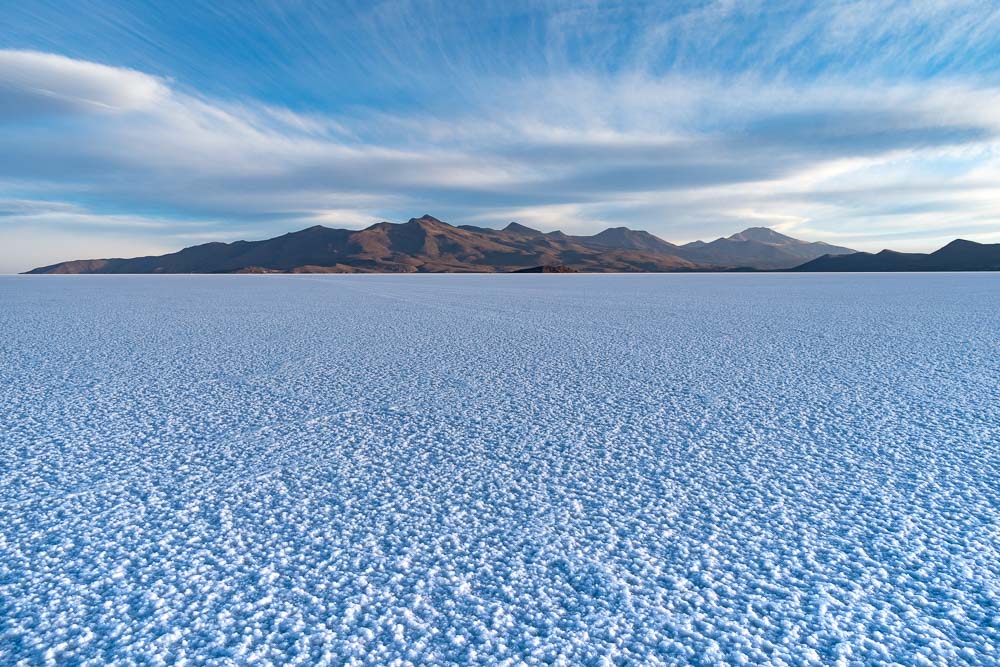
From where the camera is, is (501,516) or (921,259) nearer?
(501,516)

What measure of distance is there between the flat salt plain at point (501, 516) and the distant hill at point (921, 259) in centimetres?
10372

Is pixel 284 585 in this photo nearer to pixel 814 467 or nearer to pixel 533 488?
pixel 533 488

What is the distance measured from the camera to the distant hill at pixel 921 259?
9244cm

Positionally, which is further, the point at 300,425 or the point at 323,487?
the point at 300,425

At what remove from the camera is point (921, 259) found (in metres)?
101

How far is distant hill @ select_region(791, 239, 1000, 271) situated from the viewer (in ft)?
303

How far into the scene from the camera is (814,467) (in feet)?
10.0

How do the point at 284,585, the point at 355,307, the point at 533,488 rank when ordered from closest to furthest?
the point at 284,585
the point at 533,488
the point at 355,307

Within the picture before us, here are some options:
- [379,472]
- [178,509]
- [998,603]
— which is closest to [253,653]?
[178,509]

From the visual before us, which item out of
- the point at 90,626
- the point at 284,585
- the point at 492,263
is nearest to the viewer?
the point at 90,626

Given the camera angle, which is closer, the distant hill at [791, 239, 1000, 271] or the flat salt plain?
the flat salt plain

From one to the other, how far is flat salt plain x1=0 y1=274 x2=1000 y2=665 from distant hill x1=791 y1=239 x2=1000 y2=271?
340 feet

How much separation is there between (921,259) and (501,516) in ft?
403

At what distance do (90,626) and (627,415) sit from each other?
3.12 metres
